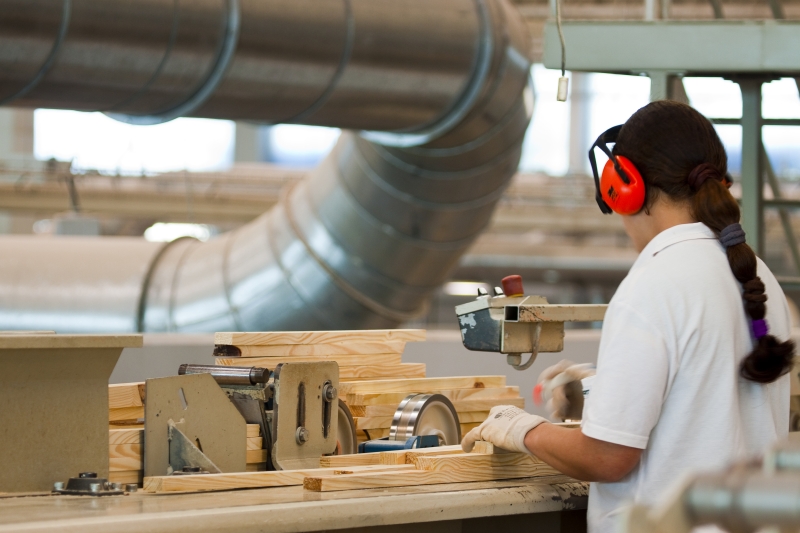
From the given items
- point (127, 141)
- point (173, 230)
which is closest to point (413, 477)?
point (127, 141)

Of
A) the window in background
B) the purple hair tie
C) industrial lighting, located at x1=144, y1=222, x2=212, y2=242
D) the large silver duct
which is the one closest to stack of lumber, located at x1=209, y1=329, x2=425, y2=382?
the purple hair tie

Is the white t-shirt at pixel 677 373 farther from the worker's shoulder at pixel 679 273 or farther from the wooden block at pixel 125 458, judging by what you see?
the wooden block at pixel 125 458

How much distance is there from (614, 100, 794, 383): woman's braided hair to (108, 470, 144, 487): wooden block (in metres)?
0.81

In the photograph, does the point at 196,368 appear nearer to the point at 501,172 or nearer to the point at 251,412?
the point at 251,412

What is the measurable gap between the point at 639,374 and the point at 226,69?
1617mm

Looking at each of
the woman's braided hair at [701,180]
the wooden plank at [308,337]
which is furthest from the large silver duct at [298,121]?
the woman's braided hair at [701,180]

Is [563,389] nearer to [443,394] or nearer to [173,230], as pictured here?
[443,394]

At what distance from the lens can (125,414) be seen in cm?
146

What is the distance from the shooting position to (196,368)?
148 cm

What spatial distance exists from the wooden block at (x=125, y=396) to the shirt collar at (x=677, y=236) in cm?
81

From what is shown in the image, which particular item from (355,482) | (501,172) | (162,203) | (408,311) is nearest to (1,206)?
(162,203)

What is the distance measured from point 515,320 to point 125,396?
623 millimetres

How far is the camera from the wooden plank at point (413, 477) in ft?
4.03

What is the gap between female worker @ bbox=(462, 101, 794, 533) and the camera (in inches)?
43.1
